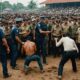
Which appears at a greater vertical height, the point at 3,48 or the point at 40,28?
the point at 40,28

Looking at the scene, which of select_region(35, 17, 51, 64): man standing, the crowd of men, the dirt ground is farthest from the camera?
select_region(35, 17, 51, 64): man standing

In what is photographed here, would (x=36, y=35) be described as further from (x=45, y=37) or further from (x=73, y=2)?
(x=73, y=2)

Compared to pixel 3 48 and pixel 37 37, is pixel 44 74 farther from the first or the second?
pixel 37 37

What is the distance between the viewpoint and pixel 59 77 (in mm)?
10305

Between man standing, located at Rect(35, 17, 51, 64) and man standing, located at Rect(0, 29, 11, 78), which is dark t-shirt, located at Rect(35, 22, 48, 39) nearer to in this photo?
man standing, located at Rect(35, 17, 51, 64)

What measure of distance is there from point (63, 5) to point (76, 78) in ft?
236

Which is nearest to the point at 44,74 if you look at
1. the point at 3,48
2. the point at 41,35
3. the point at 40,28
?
the point at 3,48

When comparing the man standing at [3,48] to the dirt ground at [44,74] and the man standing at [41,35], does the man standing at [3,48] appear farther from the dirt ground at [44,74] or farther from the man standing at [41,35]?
the man standing at [41,35]

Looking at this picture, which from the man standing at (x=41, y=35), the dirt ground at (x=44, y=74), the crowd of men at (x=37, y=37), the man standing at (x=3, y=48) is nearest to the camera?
the man standing at (x=3, y=48)

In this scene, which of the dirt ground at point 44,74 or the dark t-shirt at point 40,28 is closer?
the dirt ground at point 44,74

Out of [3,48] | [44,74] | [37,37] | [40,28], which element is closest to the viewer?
[3,48]

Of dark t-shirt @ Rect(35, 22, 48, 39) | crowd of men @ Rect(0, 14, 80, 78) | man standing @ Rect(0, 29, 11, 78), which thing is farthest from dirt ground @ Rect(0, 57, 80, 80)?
dark t-shirt @ Rect(35, 22, 48, 39)

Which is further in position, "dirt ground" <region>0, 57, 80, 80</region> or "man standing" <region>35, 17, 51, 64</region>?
"man standing" <region>35, 17, 51, 64</region>

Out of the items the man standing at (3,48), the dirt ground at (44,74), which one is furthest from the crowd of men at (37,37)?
the dirt ground at (44,74)
